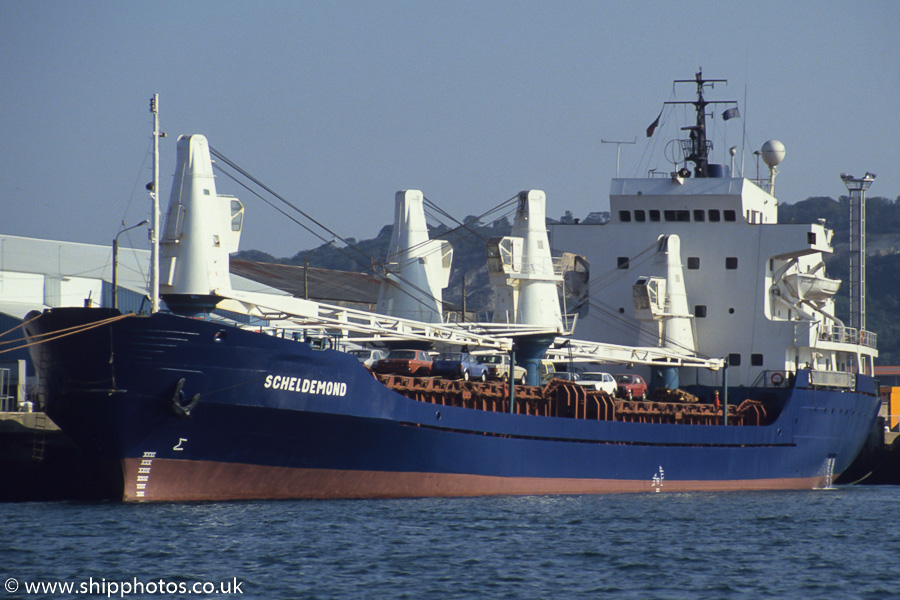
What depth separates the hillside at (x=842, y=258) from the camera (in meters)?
120

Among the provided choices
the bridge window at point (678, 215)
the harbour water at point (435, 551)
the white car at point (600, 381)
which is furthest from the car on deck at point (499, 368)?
the bridge window at point (678, 215)

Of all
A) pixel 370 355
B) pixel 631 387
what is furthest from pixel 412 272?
pixel 631 387

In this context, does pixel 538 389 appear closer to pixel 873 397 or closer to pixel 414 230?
pixel 414 230

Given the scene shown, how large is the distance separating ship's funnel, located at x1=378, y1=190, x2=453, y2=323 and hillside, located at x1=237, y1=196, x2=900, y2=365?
69807 mm

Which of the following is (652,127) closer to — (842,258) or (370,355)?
(370,355)

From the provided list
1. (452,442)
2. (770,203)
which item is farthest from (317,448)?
(770,203)

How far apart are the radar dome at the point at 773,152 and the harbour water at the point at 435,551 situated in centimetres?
1803

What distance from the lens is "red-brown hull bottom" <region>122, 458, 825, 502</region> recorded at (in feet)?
73.0

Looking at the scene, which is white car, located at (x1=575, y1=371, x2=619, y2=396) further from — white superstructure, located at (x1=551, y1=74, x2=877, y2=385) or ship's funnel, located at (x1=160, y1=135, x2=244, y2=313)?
ship's funnel, located at (x1=160, y1=135, x2=244, y2=313)

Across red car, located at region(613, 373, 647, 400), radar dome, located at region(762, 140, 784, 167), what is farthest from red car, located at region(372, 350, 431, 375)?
radar dome, located at region(762, 140, 784, 167)

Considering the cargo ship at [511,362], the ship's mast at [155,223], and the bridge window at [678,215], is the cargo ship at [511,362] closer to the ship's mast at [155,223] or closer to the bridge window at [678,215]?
the bridge window at [678,215]

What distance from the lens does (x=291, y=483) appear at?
77.7ft

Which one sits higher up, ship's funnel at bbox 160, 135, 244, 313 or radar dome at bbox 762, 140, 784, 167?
radar dome at bbox 762, 140, 784, 167

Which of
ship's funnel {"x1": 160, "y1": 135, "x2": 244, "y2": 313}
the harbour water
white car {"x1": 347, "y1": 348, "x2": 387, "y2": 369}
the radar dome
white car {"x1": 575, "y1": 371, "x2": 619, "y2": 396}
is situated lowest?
the harbour water
